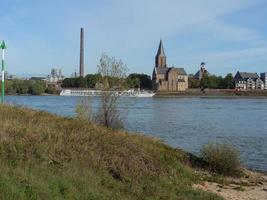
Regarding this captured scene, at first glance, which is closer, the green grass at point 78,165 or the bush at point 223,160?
the green grass at point 78,165

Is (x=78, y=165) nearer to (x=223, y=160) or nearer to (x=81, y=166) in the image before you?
(x=81, y=166)

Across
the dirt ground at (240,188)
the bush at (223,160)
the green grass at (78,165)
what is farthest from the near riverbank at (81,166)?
the bush at (223,160)

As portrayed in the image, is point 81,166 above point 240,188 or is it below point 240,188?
above

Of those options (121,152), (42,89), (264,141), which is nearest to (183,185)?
(121,152)

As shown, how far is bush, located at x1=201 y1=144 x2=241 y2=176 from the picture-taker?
18.6 metres

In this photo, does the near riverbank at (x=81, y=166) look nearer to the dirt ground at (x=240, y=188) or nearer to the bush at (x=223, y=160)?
the dirt ground at (x=240, y=188)

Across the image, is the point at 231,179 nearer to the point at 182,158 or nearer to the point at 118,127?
the point at 182,158

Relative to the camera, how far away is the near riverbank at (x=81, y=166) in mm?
10219

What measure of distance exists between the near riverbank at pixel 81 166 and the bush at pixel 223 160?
1.06 meters

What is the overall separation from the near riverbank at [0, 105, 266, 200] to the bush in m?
1.06

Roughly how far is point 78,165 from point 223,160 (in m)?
8.01

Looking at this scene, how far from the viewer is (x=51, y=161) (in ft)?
39.0

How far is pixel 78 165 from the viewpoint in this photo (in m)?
12.3

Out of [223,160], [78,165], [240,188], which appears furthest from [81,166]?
[223,160]
